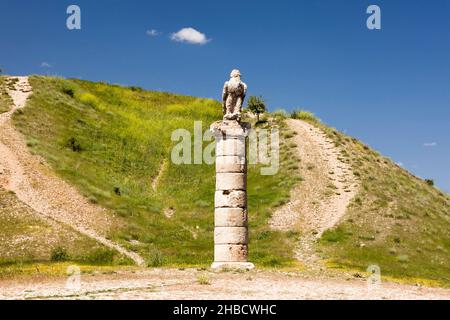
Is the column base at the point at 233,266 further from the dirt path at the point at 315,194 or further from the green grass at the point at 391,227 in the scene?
the green grass at the point at 391,227

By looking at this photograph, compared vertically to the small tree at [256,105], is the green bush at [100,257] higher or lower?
lower

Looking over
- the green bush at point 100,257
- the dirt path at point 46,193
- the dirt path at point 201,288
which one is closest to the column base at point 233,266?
the dirt path at point 201,288

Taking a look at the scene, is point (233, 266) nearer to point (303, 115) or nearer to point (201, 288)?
point (201, 288)

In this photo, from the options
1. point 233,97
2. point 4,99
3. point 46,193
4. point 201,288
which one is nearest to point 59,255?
point 46,193

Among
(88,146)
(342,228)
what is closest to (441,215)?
(342,228)

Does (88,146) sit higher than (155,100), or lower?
lower

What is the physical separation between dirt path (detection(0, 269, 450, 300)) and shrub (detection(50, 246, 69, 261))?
8009 millimetres

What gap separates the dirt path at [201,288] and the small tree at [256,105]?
41.5 m

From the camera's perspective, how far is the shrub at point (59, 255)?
2829cm

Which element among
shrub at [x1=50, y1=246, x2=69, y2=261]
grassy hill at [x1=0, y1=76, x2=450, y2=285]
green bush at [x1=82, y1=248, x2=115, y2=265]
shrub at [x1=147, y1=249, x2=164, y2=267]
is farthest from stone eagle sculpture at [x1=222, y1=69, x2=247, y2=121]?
shrub at [x1=50, y1=246, x2=69, y2=261]

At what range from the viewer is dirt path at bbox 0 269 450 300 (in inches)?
572
